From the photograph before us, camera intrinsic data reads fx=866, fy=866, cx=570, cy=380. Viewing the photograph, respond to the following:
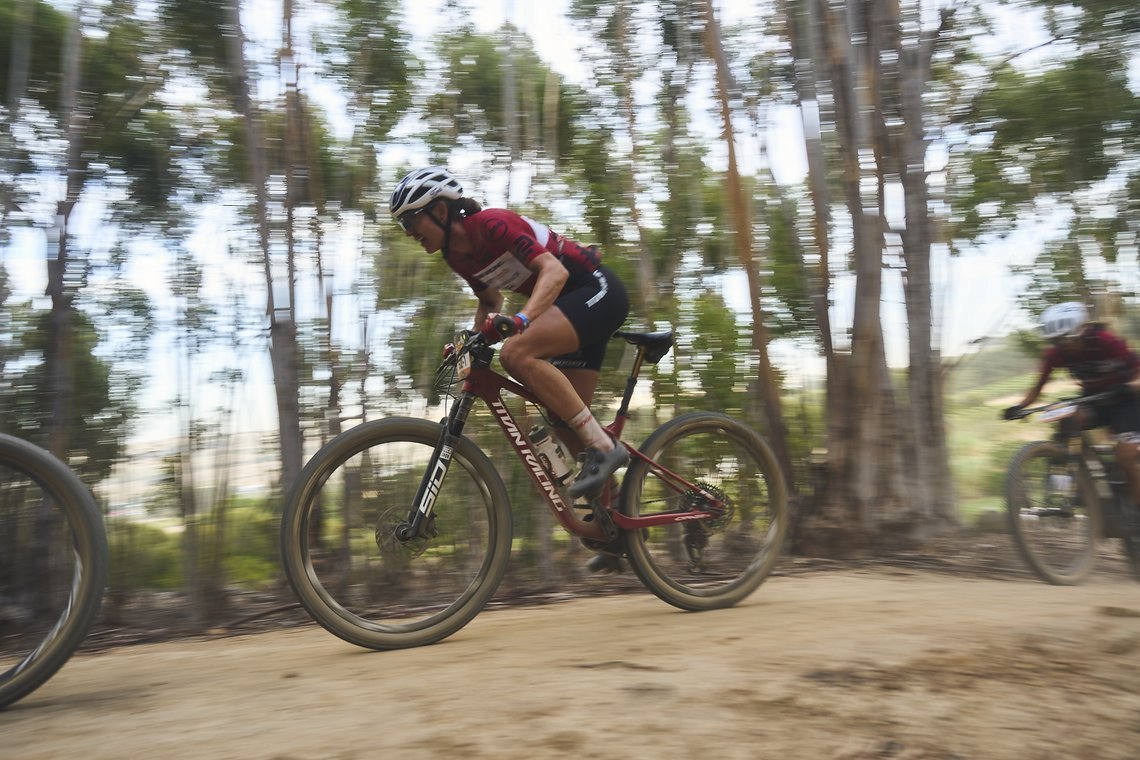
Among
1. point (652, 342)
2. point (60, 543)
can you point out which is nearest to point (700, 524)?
point (652, 342)

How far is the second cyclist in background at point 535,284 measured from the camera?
3039 mm

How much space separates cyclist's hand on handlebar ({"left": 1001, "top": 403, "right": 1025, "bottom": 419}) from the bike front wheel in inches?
90.1

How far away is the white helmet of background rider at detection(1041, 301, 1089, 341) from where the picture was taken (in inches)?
205

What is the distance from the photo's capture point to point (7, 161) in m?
4.66

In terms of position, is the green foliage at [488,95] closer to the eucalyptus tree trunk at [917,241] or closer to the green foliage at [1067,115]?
the eucalyptus tree trunk at [917,241]

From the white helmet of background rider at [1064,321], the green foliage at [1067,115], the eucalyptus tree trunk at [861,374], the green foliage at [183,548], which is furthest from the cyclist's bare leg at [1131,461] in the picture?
the green foliage at [183,548]

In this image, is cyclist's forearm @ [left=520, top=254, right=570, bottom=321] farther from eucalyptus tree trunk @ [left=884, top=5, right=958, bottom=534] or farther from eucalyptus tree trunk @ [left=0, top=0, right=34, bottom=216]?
eucalyptus tree trunk @ [left=884, top=5, right=958, bottom=534]

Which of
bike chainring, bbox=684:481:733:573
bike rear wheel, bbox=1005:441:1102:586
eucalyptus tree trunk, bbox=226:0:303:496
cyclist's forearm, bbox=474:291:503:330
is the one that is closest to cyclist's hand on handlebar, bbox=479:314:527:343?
cyclist's forearm, bbox=474:291:503:330

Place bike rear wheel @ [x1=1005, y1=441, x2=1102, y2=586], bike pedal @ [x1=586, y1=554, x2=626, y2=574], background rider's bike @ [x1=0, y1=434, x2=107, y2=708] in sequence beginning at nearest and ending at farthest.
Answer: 1. background rider's bike @ [x1=0, y1=434, x2=107, y2=708]
2. bike pedal @ [x1=586, y1=554, x2=626, y2=574]
3. bike rear wheel @ [x1=1005, y1=441, x2=1102, y2=586]

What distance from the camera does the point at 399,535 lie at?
3059mm

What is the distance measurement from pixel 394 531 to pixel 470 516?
28 centimetres

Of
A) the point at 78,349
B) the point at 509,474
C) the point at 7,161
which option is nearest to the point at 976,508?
the point at 509,474

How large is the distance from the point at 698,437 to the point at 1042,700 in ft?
5.60

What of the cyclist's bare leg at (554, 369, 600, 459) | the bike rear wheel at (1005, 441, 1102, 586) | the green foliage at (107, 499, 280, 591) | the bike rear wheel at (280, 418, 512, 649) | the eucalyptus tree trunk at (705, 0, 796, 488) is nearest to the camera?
the bike rear wheel at (280, 418, 512, 649)
